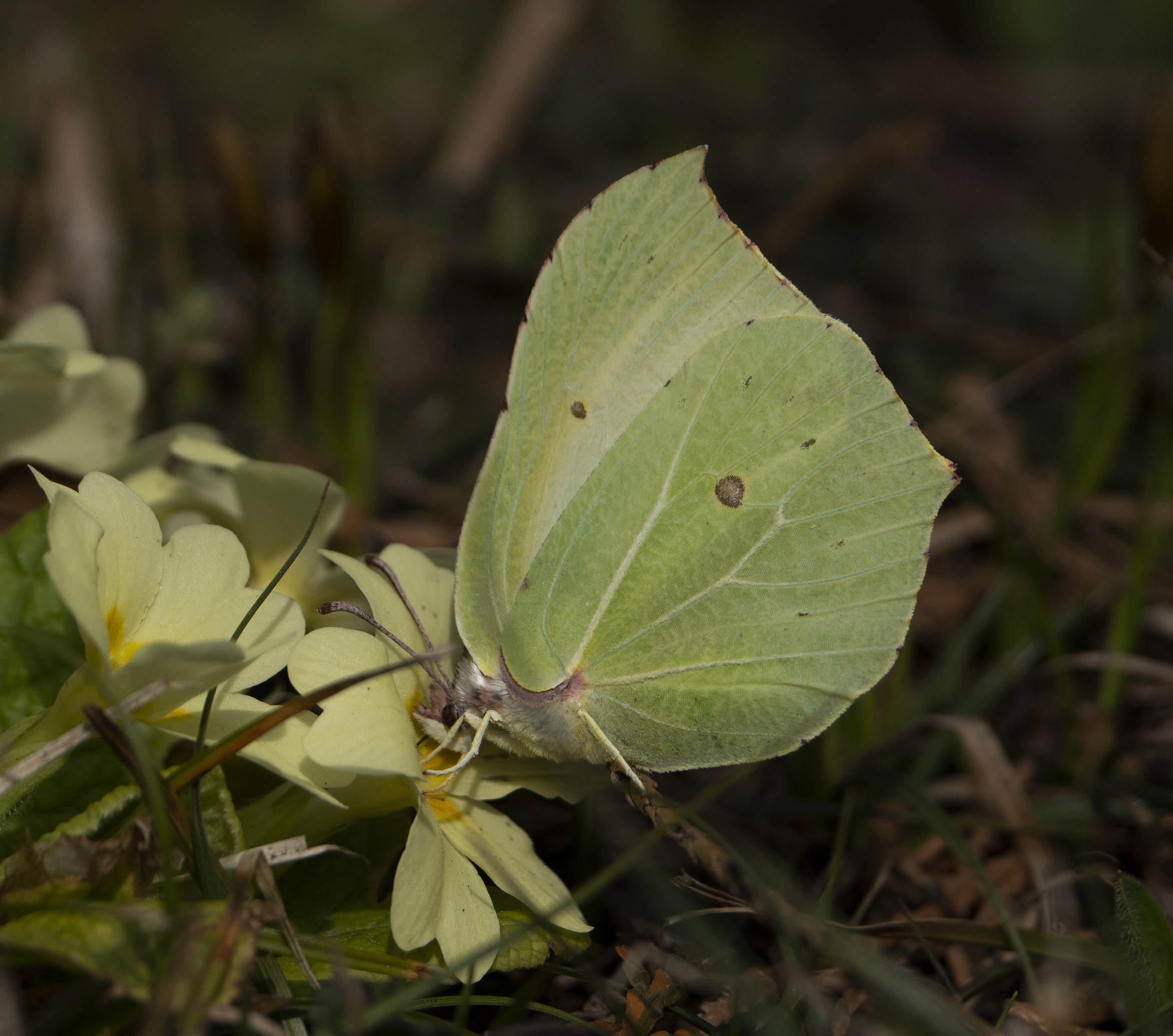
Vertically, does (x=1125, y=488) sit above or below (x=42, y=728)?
below

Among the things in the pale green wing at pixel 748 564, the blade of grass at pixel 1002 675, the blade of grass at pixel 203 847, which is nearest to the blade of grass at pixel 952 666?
the blade of grass at pixel 1002 675

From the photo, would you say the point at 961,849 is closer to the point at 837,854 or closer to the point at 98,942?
the point at 837,854

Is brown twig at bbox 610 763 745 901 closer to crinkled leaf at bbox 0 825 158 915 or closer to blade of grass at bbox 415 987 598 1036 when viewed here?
blade of grass at bbox 415 987 598 1036

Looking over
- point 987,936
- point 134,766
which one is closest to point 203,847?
point 134,766

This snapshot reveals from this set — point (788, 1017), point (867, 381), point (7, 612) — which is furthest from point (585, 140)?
point (788, 1017)

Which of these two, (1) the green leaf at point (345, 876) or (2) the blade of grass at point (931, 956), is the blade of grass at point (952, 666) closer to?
(2) the blade of grass at point (931, 956)

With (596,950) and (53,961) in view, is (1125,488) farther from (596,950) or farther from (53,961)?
(53,961)

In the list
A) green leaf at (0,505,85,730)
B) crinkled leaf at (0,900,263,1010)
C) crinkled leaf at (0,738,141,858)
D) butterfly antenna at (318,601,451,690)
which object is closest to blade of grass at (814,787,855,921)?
butterfly antenna at (318,601,451,690)

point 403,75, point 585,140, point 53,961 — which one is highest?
point 403,75
